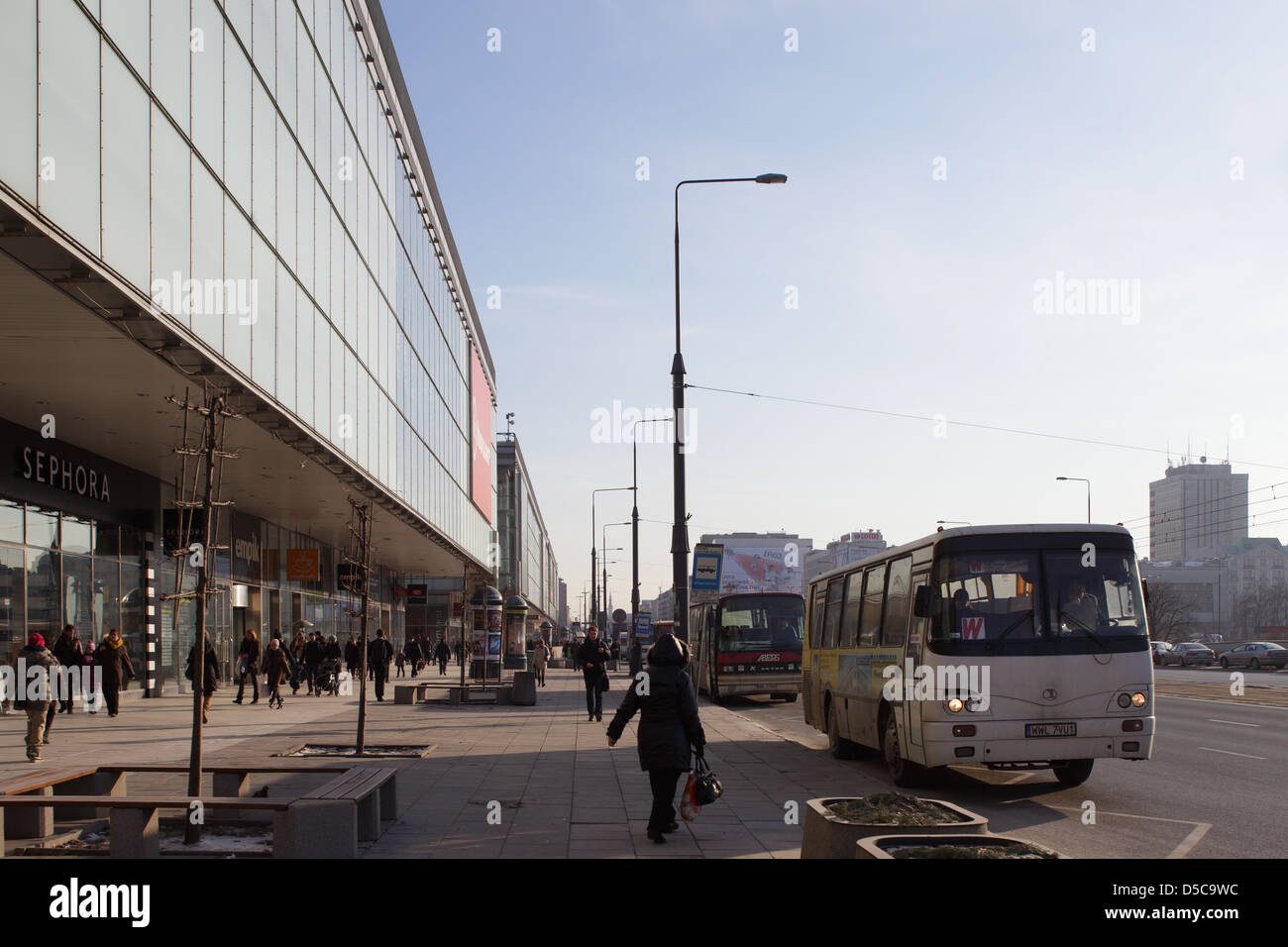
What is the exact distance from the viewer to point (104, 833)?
9477 millimetres

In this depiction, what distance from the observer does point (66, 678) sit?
71.1 ft

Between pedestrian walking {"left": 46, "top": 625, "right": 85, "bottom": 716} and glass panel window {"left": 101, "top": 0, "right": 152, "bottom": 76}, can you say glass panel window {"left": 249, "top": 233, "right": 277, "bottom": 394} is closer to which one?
pedestrian walking {"left": 46, "top": 625, "right": 85, "bottom": 716}

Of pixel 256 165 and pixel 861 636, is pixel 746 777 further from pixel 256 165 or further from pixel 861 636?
pixel 256 165

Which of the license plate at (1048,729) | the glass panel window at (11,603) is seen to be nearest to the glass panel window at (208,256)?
the glass panel window at (11,603)

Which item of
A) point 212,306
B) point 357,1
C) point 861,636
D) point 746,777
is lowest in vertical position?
point 746,777

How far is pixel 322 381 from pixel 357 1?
1080cm

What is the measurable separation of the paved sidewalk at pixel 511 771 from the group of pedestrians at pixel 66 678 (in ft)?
1.32

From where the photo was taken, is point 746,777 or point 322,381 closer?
point 746,777

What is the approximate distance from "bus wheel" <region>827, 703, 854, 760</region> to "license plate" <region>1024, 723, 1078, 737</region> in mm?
4550

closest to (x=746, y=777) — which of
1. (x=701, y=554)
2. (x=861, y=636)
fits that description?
(x=861, y=636)

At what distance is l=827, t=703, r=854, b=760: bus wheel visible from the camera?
1631 cm

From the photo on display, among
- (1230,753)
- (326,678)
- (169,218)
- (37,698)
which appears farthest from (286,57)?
(1230,753)

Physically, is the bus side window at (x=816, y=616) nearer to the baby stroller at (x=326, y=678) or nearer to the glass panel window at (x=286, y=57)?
the glass panel window at (x=286, y=57)
